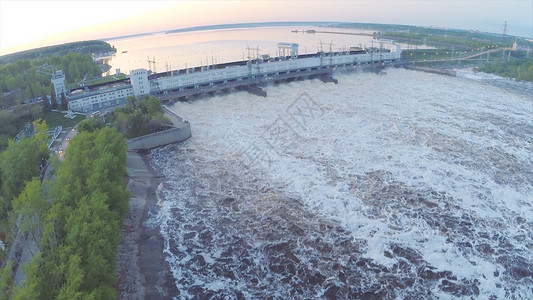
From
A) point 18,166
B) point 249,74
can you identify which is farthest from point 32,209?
point 249,74

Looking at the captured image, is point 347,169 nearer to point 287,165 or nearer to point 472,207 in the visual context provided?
point 287,165

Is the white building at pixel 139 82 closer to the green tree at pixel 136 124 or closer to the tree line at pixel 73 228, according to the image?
the green tree at pixel 136 124

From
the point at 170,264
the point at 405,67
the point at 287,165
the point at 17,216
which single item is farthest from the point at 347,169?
the point at 405,67

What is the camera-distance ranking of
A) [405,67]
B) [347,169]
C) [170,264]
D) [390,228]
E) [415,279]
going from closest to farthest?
[415,279]
[170,264]
[390,228]
[347,169]
[405,67]

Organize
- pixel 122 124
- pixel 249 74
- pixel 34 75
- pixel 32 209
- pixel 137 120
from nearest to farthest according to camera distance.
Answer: pixel 32 209 → pixel 122 124 → pixel 137 120 → pixel 34 75 → pixel 249 74

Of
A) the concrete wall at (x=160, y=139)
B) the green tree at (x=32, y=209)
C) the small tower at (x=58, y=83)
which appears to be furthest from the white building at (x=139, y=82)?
the green tree at (x=32, y=209)

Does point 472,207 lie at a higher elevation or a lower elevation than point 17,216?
lower

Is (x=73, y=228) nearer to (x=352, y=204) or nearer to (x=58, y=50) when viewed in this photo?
(x=352, y=204)
